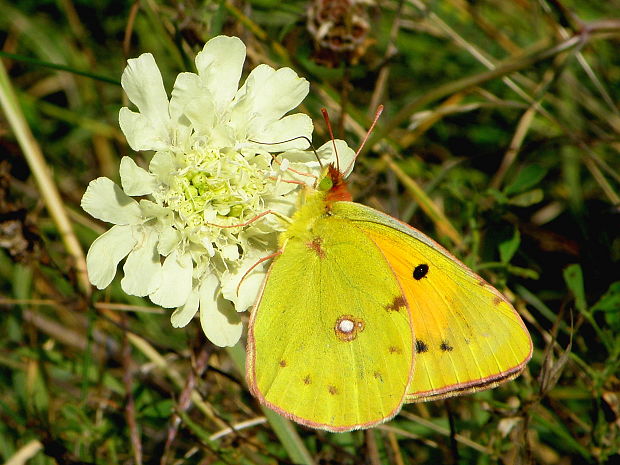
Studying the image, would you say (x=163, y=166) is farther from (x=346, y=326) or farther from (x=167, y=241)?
(x=346, y=326)

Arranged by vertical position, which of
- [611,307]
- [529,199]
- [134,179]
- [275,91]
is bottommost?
[611,307]

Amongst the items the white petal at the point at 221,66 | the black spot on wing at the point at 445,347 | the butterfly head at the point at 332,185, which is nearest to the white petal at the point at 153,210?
the white petal at the point at 221,66

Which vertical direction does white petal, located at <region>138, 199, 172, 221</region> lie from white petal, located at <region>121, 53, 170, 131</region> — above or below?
below

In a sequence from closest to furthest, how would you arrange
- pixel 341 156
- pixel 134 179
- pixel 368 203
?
pixel 134 179, pixel 341 156, pixel 368 203

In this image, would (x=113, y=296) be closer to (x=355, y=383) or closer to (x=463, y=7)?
(x=355, y=383)

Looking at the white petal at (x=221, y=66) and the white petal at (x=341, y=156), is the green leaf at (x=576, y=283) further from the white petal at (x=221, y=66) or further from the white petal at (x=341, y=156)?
the white petal at (x=221, y=66)

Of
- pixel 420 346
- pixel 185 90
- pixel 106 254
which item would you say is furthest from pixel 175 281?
pixel 420 346

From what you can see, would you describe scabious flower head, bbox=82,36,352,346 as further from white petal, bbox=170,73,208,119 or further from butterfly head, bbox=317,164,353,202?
butterfly head, bbox=317,164,353,202

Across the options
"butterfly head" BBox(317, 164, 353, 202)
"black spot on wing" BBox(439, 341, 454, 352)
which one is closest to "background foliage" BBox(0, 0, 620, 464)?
"black spot on wing" BBox(439, 341, 454, 352)

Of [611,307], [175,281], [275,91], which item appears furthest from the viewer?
[611,307]
